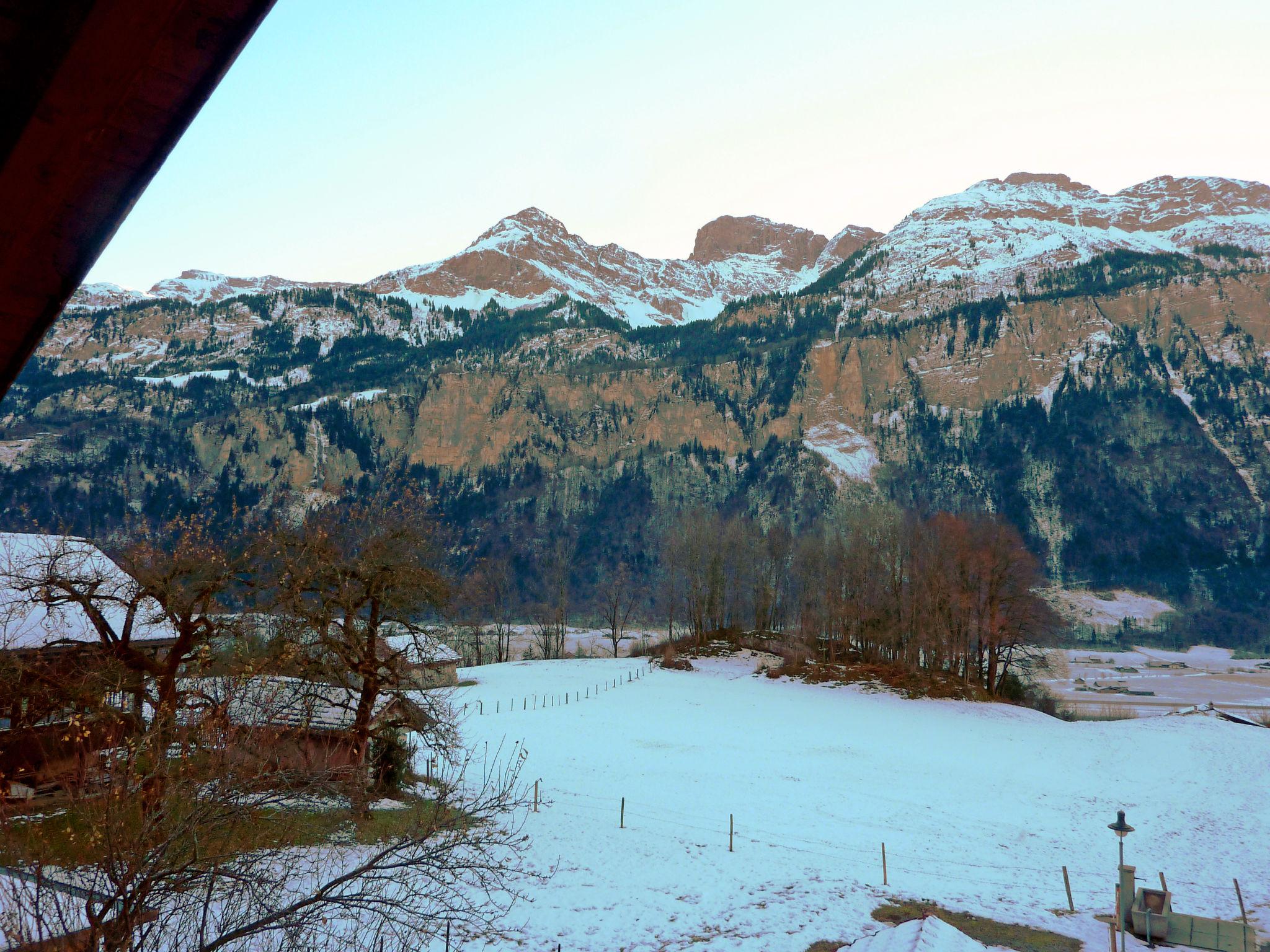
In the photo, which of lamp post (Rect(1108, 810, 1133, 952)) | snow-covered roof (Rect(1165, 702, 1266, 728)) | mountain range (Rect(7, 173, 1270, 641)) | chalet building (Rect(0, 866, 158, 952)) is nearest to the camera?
chalet building (Rect(0, 866, 158, 952))

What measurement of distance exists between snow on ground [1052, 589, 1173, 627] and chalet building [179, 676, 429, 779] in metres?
119

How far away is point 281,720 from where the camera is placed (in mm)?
14344

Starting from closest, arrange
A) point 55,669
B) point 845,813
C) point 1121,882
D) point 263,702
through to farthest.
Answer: point 263,702 < point 1121,882 < point 55,669 < point 845,813

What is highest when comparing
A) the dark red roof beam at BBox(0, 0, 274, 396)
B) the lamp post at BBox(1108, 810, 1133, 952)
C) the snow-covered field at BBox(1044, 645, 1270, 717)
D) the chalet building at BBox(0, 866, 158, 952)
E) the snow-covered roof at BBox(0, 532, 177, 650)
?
the dark red roof beam at BBox(0, 0, 274, 396)

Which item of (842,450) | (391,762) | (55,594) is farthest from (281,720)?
(842,450)

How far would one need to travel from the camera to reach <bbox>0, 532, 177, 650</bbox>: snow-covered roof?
15727 millimetres

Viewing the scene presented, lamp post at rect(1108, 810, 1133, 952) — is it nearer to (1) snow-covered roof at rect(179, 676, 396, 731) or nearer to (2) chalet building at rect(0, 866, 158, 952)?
(1) snow-covered roof at rect(179, 676, 396, 731)

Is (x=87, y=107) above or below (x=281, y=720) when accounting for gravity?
above

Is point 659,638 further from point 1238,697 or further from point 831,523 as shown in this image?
point 1238,697

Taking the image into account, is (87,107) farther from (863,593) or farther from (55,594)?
(863,593)

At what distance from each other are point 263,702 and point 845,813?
20.3 metres

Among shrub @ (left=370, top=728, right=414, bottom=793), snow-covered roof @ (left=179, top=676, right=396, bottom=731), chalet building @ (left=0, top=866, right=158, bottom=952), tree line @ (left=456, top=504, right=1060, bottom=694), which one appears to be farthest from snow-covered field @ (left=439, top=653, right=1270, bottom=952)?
chalet building @ (left=0, top=866, right=158, bottom=952)

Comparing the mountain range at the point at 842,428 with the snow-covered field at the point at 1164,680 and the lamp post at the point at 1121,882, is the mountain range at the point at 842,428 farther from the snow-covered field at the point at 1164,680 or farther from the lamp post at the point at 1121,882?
the lamp post at the point at 1121,882

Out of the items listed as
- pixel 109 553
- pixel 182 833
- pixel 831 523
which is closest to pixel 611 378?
pixel 831 523
